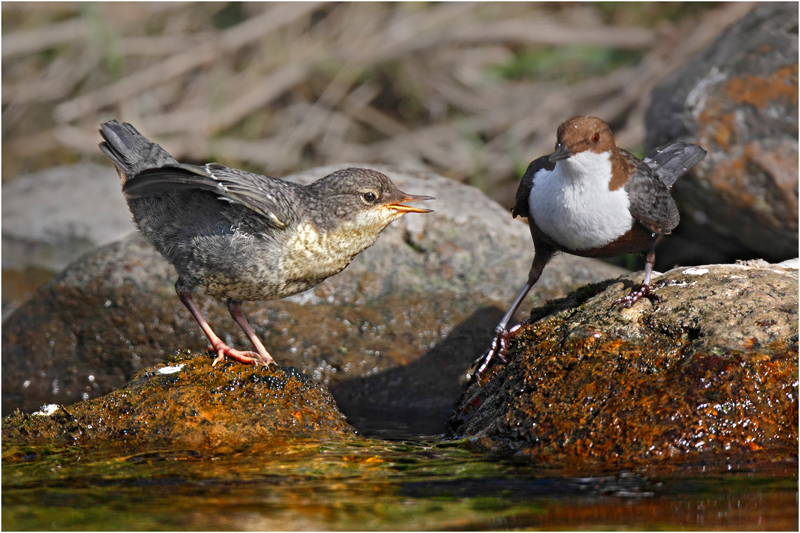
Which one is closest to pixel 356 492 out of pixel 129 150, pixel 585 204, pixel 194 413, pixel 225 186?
pixel 194 413

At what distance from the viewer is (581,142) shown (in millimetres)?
3982

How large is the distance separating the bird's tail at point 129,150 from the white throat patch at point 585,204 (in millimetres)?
2112

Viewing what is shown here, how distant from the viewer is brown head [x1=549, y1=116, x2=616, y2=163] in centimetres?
398

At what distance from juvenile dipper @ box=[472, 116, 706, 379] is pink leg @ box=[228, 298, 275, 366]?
127 centimetres

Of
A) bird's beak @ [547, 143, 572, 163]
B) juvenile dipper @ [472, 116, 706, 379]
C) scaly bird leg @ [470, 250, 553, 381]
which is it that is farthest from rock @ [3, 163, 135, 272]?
bird's beak @ [547, 143, 572, 163]

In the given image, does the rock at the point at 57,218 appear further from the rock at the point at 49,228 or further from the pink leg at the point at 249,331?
the pink leg at the point at 249,331

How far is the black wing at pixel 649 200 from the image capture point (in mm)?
4215

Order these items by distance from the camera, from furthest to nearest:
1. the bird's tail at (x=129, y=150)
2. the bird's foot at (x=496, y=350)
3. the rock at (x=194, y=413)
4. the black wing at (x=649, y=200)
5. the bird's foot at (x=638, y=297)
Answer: the bird's tail at (x=129, y=150) < the bird's foot at (x=496, y=350) < the black wing at (x=649, y=200) < the bird's foot at (x=638, y=297) < the rock at (x=194, y=413)

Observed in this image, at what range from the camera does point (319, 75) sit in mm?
10719

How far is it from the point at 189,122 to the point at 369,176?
21.5ft

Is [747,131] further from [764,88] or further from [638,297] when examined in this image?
[638,297]

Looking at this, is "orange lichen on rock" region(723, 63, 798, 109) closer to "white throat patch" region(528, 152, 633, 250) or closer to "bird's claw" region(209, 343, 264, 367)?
"white throat patch" region(528, 152, 633, 250)

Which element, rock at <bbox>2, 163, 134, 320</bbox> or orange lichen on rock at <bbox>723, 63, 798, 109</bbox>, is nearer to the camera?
orange lichen on rock at <bbox>723, 63, 798, 109</bbox>

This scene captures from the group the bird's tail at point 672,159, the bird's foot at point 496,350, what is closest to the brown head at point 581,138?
the bird's tail at point 672,159
